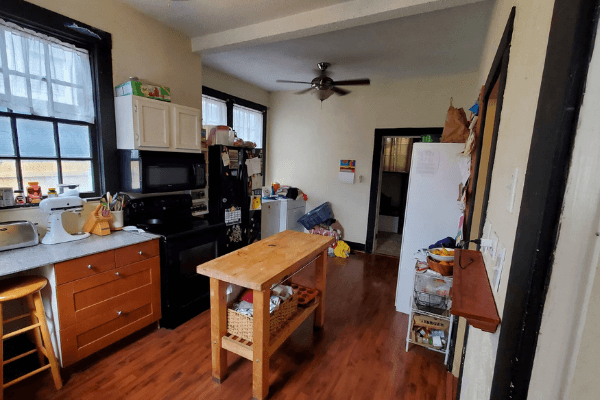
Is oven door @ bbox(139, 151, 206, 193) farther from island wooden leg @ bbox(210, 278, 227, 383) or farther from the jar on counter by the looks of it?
island wooden leg @ bbox(210, 278, 227, 383)

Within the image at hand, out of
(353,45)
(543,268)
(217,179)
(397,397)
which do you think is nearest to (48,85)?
(217,179)

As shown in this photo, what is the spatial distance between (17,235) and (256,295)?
1700mm

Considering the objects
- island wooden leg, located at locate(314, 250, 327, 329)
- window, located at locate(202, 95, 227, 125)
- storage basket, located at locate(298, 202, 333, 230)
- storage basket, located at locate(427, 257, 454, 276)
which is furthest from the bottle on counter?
storage basket, located at locate(298, 202, 333, 230)

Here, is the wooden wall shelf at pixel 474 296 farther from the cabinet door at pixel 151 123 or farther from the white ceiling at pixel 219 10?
the cabinet door at pixel 151 123

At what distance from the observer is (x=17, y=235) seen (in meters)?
1.80

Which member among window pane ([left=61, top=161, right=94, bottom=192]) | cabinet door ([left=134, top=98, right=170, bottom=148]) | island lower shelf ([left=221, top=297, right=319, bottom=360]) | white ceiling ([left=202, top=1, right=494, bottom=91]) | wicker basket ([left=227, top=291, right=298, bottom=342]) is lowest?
island lower shelf ([left=221, top=297, right=319, bottom=360])

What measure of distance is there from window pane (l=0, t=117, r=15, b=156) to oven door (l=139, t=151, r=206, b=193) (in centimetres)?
80

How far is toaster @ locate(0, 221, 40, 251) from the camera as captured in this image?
1.74m

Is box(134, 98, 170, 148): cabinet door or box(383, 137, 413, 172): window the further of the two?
box(383, 137, 413, 172): window

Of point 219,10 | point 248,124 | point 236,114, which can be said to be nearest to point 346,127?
point 248,124

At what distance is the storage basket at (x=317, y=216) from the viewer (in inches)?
181

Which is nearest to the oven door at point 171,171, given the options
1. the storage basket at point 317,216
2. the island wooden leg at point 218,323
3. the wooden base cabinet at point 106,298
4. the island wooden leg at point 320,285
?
the wooden base cabinet at point 106,298

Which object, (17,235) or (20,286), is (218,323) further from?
(17,235)

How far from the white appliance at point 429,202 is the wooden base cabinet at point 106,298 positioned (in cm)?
234
